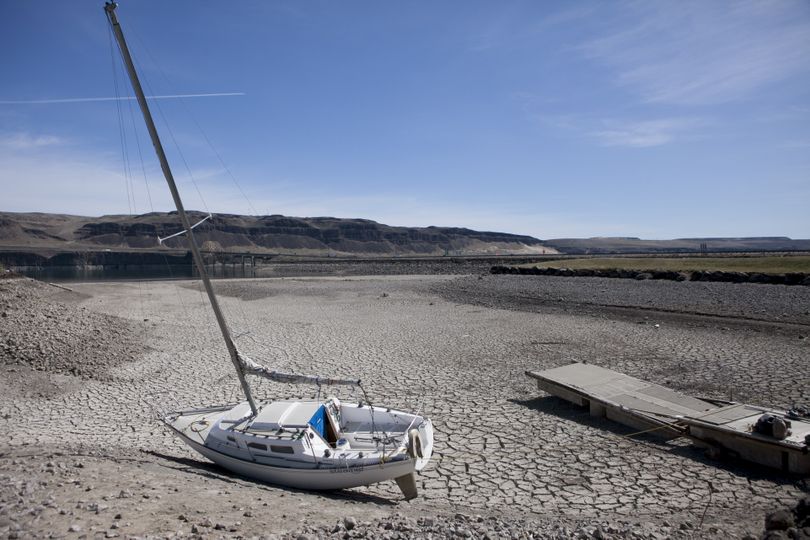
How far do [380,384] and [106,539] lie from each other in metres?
9.10

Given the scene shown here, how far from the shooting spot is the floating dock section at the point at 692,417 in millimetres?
8273

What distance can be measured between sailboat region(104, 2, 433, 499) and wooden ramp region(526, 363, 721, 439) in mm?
4419

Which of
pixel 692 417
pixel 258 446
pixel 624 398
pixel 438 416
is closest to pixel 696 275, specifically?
pixel 624 398

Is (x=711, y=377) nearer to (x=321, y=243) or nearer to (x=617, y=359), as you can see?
(x=617, y=359)

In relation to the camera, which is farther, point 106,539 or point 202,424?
point 202,424

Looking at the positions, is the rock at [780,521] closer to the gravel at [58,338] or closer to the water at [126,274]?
the gravel at [58,338]

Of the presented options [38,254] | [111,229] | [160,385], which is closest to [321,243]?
[111,229]

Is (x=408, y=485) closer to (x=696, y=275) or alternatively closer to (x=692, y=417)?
(x=692, y=417)

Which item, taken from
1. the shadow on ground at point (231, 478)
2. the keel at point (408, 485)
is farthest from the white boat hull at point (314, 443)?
the shadow on ground at point (231, 478)

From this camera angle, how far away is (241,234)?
166500 millimetres

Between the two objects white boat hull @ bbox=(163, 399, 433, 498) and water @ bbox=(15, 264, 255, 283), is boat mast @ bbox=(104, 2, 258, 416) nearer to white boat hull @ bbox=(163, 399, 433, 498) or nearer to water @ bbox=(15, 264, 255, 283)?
white boat hull @ bbox=(163, 399, 433, 498)

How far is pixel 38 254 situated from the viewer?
103 m

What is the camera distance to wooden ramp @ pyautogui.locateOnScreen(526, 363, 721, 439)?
10.1m

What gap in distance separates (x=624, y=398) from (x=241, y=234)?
166 meters
